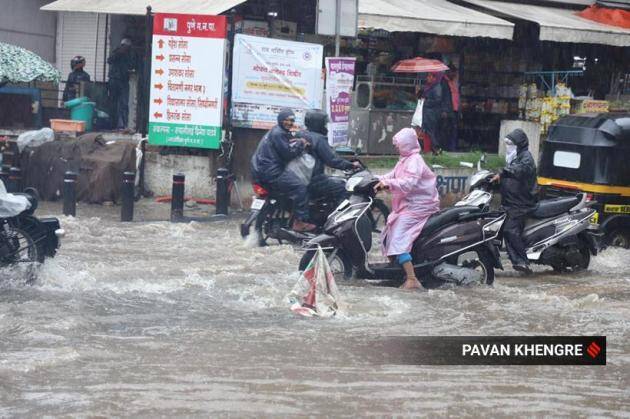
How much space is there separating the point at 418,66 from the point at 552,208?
6996mm

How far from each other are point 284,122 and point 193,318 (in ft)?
13.2

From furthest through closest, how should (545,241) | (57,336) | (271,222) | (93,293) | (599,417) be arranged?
(271,222)
(545,241)
(93,293)
(57,336)
(599,417)

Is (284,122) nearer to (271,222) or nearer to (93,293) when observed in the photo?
(271,222)

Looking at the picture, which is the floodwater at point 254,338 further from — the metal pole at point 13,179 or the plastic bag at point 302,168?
the metal pole at point 13,179

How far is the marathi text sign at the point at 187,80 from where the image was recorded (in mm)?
15547

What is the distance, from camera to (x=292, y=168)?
1218 centimetres

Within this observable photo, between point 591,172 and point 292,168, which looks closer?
point 292,168

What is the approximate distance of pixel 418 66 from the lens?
714 inches

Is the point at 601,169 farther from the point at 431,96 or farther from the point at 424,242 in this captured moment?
the point at 431,96

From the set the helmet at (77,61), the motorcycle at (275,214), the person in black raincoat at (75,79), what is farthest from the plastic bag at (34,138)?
the motorcycle at (275,214)

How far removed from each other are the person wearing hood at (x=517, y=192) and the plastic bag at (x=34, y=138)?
7.70 meters

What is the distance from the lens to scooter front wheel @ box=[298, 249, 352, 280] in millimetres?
10242

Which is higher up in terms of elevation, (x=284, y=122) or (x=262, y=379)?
(x=284, y=122)

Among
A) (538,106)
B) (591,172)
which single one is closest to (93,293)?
(591,172)
